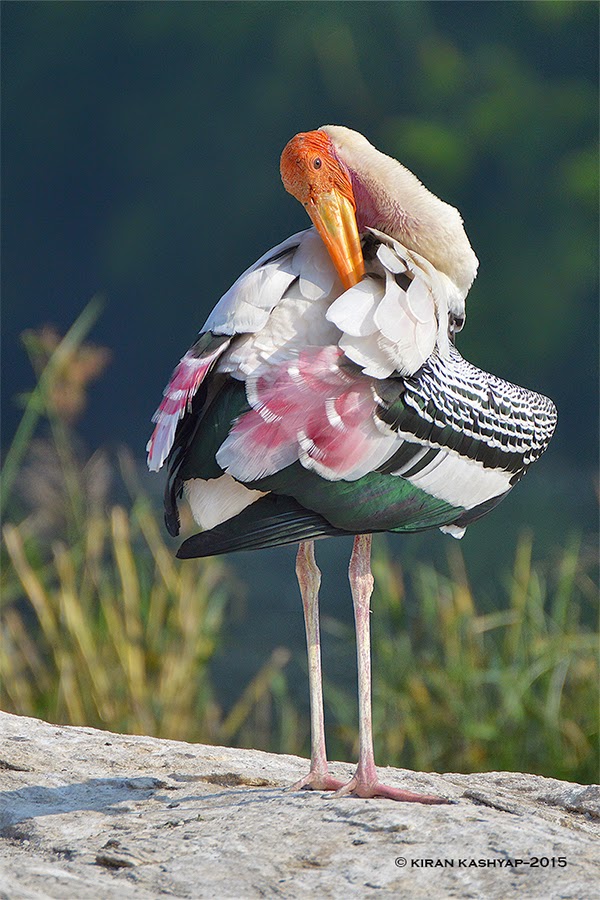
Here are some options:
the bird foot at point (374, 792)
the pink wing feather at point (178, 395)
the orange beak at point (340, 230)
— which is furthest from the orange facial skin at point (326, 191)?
the bird foot at point (374, 792)

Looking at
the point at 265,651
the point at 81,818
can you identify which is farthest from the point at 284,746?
the point at 265,651

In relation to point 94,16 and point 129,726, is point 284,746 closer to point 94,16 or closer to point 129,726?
point 129,726

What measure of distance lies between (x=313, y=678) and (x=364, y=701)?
0.41 feet

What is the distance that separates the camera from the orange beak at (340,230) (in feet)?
6.90

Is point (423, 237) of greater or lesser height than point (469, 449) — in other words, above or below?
above

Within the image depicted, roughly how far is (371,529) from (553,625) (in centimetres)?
187

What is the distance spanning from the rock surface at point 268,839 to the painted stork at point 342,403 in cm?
15

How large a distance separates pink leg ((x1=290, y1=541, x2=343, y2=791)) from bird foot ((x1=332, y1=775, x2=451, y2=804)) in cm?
9

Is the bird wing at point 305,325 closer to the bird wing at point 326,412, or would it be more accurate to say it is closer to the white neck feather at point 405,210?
the bird wing at point 326,412

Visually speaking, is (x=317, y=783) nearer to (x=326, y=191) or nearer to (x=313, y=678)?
(x=313, y=678)

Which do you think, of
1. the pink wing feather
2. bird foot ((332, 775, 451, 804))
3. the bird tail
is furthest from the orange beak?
bird foot ((332, 775, 451, 804))

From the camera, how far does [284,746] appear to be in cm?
414

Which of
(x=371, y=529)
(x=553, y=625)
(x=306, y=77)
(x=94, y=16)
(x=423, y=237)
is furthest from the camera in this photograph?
(x=94, y=16)

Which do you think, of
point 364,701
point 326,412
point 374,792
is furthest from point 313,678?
point 326,412
